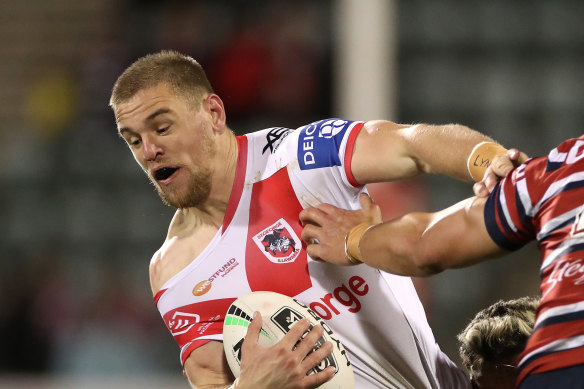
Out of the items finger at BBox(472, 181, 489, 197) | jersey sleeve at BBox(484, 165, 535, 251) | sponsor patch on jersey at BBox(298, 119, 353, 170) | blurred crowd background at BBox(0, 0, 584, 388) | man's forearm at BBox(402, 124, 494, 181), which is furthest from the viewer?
blurred crowd background at BBox(0, 0, 584, 388)

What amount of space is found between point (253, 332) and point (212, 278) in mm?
338

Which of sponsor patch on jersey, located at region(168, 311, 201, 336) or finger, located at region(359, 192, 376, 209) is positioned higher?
finger, located at region(359, 192, 376, 209)

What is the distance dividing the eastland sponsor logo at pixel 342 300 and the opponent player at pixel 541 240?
61 centimetres

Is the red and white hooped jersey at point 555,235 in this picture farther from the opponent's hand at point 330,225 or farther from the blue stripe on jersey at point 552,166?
the opponent's hand at point 330,225

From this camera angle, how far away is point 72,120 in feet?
21.4

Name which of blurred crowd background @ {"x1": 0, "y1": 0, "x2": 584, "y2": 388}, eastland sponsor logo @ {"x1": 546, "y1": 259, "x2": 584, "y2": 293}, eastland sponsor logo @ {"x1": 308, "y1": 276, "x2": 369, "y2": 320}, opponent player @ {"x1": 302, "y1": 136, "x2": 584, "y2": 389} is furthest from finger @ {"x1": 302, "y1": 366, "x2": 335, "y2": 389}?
blurred crowd background @ {"x1": 0, "y1": 0, "x2": 584, "y2": 388}

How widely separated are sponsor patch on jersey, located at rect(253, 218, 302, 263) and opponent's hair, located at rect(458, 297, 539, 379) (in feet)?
2.04

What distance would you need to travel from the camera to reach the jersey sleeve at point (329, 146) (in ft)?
8.28

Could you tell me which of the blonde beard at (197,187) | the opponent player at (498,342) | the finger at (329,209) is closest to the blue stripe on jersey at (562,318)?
the finger at (329,209)

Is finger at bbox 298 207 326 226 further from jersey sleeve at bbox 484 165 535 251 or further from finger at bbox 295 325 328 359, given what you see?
jersey sleeve at bbox 484 165 535 251

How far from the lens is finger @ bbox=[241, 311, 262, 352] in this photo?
2432mm

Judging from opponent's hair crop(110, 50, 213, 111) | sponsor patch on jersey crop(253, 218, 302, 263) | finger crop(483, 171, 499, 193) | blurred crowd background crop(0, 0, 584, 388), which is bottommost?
blurred crowd background crop(0, 0, 584, 388)

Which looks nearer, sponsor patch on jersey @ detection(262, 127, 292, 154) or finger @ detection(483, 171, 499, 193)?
finger @ detection(483, 171, 499, 193)

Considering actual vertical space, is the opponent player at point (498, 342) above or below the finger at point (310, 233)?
below
